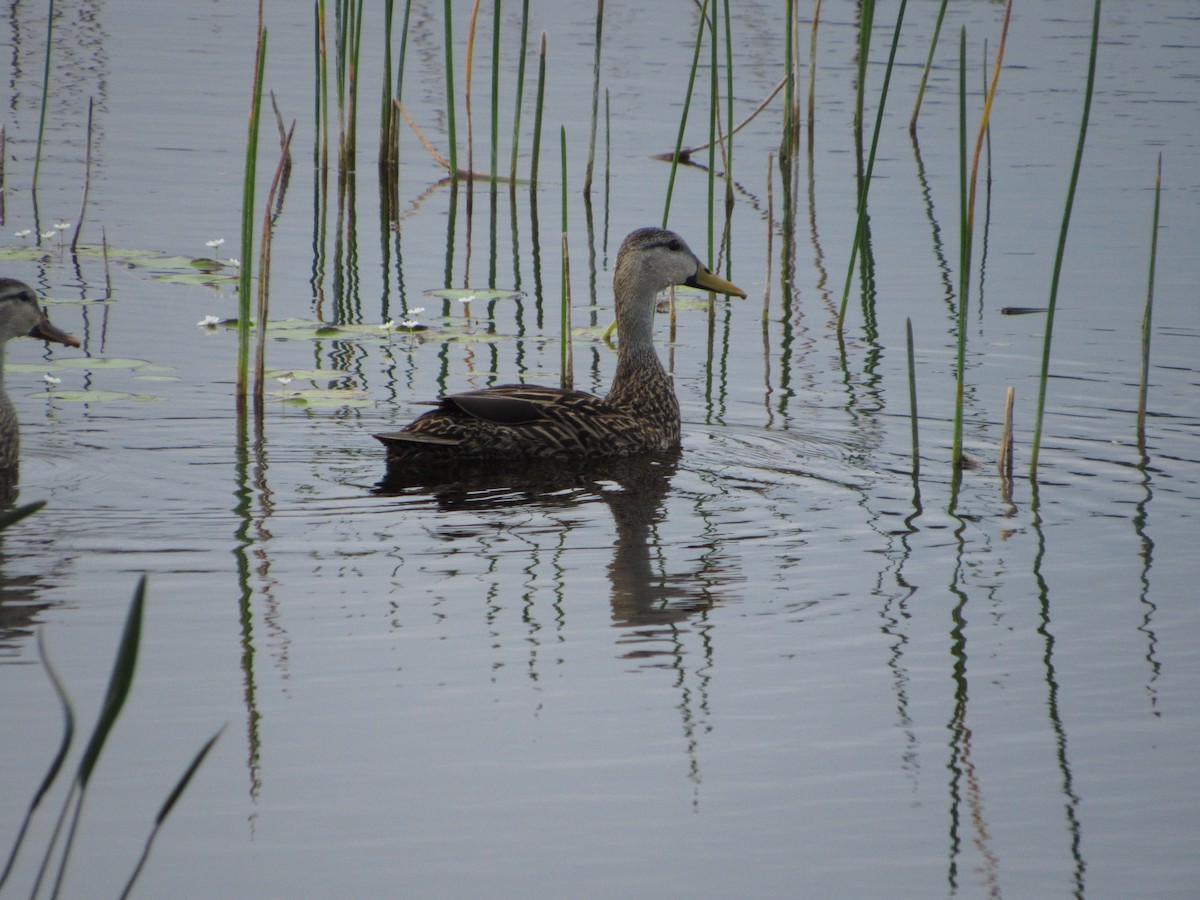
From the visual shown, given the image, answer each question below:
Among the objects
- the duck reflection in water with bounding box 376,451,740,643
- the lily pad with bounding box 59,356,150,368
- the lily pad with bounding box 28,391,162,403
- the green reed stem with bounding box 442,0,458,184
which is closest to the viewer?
the duck reflection in water with bounding box 376,451,740,643

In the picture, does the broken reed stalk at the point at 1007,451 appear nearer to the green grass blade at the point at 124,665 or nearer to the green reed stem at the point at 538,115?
the green grass blade at the point at 124,665

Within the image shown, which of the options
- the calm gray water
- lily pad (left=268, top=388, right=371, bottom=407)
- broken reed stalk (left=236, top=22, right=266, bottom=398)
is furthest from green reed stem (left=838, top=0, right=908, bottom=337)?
broken reed stalk (left=236, top=22, right=266, bottom=398)

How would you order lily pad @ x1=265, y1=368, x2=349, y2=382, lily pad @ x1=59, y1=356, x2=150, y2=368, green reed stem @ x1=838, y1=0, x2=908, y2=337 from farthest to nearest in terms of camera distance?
lily pad @ x1=59, y1=356, x2=150, y2=368, lily pad @ x1=265, y1=368, x2=349, y2=382, green reed stem @ x1=838, y1=0, x2=908, y2=337

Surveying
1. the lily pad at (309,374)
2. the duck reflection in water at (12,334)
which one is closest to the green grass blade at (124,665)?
the duck reflection in water at (12,334)

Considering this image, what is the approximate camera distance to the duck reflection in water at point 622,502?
5684mm

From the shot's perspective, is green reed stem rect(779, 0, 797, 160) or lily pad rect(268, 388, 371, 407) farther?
green reed stem rect(779, 0, 797, 160)

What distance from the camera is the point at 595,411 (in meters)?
8.12

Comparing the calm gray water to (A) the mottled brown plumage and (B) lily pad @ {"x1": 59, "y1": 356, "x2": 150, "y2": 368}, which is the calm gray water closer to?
(B) lily pad @ {"x1": 59, "y1": 356, "x2": 150, "y2": 368}

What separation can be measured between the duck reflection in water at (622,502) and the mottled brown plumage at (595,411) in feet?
0.26

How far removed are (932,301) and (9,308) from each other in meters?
6.20

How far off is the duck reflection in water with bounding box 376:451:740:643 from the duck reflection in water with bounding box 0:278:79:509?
1541mm

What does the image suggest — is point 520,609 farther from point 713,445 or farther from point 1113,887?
point 713,445

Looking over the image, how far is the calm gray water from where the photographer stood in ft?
13.3

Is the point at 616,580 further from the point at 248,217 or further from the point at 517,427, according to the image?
the point at 248,217
